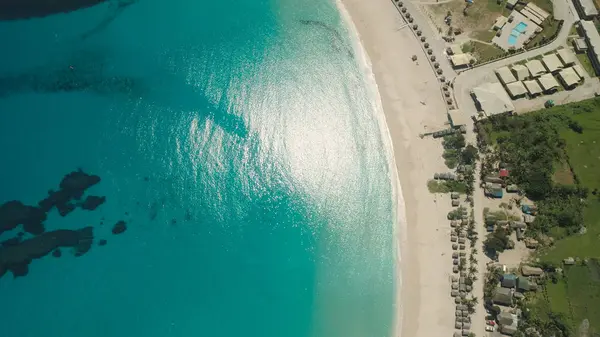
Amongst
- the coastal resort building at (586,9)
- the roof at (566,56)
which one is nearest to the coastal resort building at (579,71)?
the roof at (566,56)

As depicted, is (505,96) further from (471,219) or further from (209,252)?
(209,252)

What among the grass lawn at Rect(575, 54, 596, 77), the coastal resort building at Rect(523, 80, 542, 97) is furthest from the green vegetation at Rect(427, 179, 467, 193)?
the grass lawn at Rect(575, 54, 596, 77)

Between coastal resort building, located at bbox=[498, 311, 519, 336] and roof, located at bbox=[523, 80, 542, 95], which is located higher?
roof, located at bbox=[523, 80, 542, 95]

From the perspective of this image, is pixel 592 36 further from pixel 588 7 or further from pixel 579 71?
pixel 579 71

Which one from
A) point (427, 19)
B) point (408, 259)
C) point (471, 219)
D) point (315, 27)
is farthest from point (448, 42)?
point (408, 259)

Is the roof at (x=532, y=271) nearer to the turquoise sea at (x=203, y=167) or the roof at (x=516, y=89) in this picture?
the turquoise sea at (x=203, y=167)

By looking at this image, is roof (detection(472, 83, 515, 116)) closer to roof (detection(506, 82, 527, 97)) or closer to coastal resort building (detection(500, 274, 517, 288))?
roof (detection(506, 82, 527, 97))

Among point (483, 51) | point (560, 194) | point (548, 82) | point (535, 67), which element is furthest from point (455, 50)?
point (560, 194)
